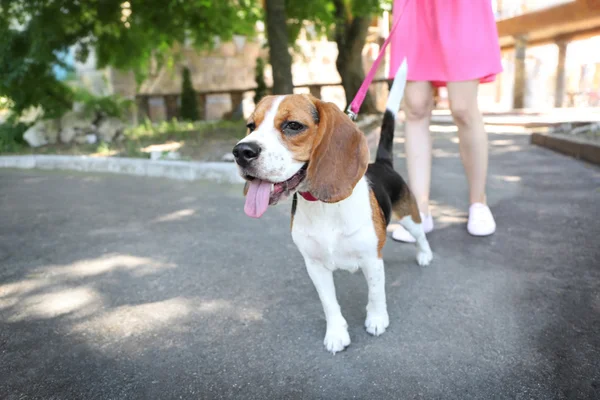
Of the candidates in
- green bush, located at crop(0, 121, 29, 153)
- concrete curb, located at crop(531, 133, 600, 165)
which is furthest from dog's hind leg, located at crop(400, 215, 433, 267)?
green bush, located at crop(0, 121, 29, 153)

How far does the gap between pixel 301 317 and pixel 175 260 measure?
1327 mm

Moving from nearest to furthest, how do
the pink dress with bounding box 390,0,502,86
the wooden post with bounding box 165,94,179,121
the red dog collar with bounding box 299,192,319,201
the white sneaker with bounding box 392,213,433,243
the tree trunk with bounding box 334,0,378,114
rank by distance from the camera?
the red dog collar with bounding box 299,192,319,201 → the pink dress with bounding box 390,0,502,86 → the white sneaker with bounding box 392,213,433,243 → the tree trunk with bounding box 334,0,378,114 → the wooden post with bounding box 165,94,179,121

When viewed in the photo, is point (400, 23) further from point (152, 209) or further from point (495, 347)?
point (152, 209)

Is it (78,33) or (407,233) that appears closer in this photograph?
(407,233)

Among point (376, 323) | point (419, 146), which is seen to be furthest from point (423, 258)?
point (419, 146)

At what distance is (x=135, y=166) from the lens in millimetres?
7047

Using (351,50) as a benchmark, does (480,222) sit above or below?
below

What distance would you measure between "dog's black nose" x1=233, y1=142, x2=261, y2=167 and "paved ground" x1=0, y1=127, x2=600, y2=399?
36.2 inches

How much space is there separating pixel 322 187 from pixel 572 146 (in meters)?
6.17

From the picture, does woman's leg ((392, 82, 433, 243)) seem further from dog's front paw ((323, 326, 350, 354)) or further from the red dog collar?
the red dog collar

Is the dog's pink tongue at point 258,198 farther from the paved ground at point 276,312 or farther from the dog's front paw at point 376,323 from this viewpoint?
the dog's front paw at point 376,323

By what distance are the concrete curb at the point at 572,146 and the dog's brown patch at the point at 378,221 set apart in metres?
4.97

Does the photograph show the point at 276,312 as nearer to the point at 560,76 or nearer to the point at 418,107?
the point at 418,107

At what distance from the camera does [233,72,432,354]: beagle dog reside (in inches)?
71.4
